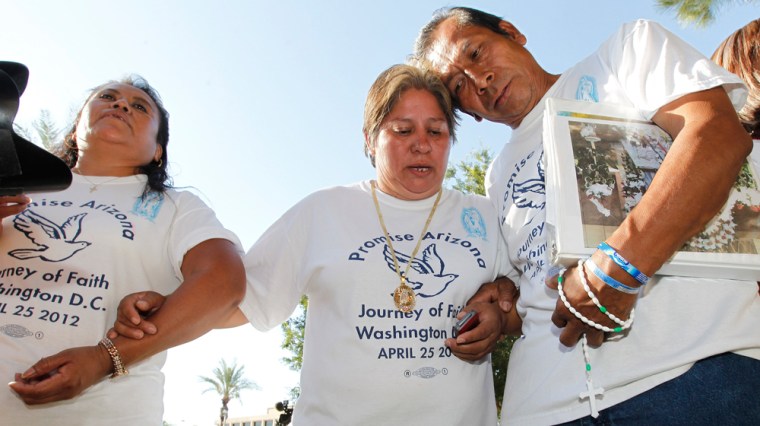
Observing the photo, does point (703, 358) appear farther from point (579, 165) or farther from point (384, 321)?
point (384, 321)

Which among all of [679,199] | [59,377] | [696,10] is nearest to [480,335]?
[679,199]

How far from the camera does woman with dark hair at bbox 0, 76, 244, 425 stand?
239 centimetres

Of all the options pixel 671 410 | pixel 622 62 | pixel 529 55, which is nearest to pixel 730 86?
pixel 622 62

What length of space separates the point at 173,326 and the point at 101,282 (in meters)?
0.48

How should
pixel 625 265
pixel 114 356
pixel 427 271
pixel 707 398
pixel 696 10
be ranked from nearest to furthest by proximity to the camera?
pixel 625 265 → pixel 707 398 → pixel 114 356 → pixel 427 271 → pixel 696 10

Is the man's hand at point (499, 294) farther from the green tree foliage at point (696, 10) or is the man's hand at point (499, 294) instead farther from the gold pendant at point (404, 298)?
the green tree foliage at point (696, 10)

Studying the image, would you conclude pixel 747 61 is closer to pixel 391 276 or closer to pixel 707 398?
pixel 707 398

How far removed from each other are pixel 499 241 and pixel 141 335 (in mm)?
1751

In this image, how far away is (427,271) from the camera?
2.85 meters

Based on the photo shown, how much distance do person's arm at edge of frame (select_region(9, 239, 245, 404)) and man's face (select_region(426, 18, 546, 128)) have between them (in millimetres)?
1445

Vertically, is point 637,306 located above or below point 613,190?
below

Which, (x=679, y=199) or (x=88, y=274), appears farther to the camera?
(x=88, y=274)

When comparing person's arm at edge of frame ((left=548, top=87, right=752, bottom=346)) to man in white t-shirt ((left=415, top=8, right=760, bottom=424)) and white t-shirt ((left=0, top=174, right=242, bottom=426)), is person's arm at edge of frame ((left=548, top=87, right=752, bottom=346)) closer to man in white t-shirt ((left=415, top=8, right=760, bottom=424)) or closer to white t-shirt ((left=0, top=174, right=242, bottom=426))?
man in white t-shirt ((left=415, top=8, right=760, bottom=424))

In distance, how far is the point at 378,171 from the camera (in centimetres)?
327
